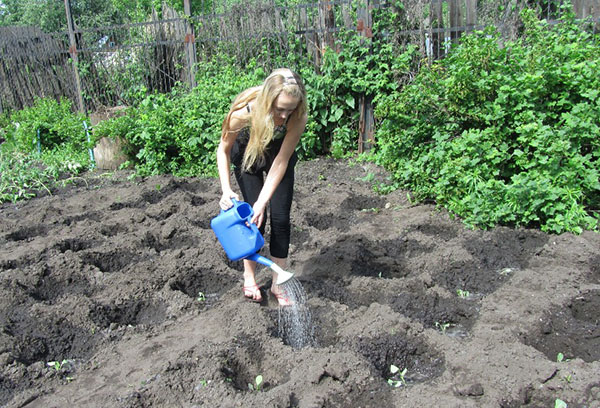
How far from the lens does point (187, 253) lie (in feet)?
14.4

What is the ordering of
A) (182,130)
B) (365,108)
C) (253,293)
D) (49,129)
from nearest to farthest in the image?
1. (253,293)
2. (365,108)
3. (182,130)
4. (49,129)

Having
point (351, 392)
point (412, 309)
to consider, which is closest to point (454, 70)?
point (412, 309)

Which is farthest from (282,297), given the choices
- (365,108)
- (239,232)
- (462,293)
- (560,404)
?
(365,108)

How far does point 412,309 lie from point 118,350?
1824 millimetres

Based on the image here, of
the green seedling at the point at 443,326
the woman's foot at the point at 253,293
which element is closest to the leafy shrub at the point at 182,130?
the woman's foot at the point at 253,293

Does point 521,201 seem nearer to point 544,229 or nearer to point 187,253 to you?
point 544,229

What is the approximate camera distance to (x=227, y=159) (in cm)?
325

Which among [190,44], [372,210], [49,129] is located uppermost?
[190,44]

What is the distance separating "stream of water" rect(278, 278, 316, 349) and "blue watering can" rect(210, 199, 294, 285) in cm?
45

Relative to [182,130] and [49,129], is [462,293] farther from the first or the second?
[49,129]

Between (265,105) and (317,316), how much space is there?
1339mm

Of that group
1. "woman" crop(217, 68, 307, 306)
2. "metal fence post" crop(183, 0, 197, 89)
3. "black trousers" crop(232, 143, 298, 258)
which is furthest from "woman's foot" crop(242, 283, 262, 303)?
"metal fence post" crop(183, 0, 197, 89)

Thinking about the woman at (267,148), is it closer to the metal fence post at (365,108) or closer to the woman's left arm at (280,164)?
the woman's left arm at (280,164)

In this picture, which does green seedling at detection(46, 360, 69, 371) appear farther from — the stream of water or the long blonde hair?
the long blonde hair
